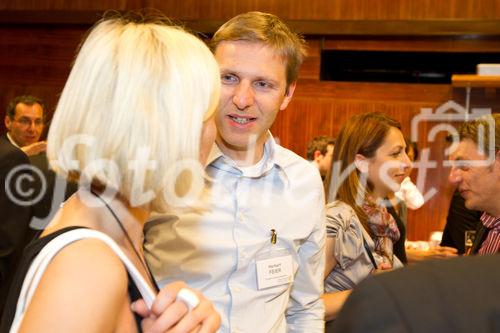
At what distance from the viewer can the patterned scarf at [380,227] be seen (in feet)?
9.44

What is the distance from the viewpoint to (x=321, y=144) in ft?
19.5

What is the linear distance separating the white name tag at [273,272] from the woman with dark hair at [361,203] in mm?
500

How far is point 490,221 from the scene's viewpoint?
3.07m

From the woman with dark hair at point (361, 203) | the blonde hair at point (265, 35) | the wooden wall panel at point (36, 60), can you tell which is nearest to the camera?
the blonde hair at point (265, 35)

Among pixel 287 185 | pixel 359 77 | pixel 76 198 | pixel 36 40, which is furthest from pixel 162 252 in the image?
pixel 36 40

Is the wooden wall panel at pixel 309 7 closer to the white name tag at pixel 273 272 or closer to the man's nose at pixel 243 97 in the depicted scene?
the man's nose at pixel 243 97

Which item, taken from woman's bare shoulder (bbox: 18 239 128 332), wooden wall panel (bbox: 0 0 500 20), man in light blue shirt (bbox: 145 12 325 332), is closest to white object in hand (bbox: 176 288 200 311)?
woman's bare shoulder (bbox: 18 239 128 332)

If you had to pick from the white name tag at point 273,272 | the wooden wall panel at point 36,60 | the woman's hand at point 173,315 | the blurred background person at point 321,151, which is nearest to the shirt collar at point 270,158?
the white name tag at point 273,272

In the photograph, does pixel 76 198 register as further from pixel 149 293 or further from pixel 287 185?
pixel 287 185

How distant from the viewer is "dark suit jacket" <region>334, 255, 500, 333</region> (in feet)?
2.15

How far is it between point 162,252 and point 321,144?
160 inches

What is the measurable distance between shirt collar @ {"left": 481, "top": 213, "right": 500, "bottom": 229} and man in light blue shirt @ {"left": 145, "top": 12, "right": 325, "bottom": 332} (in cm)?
120

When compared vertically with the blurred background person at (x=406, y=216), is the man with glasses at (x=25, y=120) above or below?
above

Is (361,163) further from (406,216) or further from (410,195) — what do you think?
(410,195)
